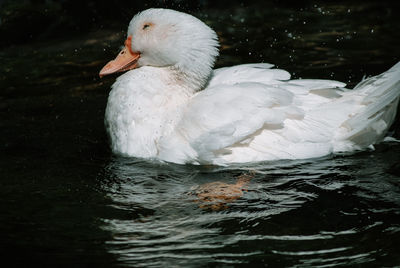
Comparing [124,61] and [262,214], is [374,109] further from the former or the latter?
[124,61]

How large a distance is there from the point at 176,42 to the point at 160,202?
1424 mm

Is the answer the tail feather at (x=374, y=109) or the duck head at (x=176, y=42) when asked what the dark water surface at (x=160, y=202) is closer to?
the tail feather at (x=374, y=109)

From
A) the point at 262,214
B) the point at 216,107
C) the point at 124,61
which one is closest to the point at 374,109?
the point at 216,107

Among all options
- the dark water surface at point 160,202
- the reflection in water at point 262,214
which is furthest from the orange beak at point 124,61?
the reflection in water at point 262,214

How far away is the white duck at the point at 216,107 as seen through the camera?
15.8ft

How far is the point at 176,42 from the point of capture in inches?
202

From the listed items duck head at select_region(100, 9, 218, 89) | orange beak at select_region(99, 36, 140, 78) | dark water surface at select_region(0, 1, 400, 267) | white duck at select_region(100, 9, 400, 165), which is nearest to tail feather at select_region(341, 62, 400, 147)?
white duck at select_region(100, 9, 400, 165)

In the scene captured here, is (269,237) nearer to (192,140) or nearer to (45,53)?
(192,140)

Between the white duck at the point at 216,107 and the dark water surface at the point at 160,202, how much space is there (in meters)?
0.14

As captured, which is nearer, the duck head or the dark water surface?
the dark water surface

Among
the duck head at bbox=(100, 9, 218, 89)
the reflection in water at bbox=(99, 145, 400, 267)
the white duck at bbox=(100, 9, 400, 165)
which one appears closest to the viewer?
the reflection in water at bbox=(99, 145, 400, 267)

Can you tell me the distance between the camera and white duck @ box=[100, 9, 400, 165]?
480cm

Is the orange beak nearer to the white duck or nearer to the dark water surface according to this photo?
the white duck

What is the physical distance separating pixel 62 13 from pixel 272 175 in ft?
20.2
